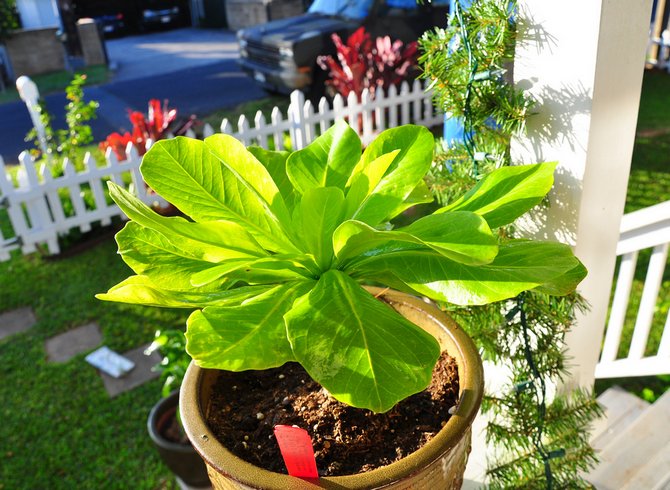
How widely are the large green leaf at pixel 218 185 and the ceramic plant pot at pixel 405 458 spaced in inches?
11.7

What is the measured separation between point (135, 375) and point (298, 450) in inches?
108

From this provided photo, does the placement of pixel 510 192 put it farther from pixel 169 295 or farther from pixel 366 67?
pixel 366 67

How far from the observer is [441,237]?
0.83 metres

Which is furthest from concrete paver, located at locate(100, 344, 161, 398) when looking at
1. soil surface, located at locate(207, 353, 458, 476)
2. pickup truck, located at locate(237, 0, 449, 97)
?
pickup truck, located at locate(237, 0, 449, 97)

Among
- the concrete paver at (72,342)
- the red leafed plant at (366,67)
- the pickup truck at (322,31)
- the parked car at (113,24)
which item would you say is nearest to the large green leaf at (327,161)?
the concrete paver at (72,342)

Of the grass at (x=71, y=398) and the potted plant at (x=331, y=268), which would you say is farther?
the grass at (x=71, y=398)

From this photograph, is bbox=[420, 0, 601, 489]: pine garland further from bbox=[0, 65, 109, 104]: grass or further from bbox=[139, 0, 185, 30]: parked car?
bbox=[139, 0, 185, 30]: parked car

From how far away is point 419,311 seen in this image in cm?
119

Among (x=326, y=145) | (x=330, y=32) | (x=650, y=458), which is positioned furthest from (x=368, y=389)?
(x=330, y=32)

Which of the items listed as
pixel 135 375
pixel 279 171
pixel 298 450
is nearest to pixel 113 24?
pixel 135 375

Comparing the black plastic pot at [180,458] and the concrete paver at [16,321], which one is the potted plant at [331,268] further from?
the concrete paver at [16,321]

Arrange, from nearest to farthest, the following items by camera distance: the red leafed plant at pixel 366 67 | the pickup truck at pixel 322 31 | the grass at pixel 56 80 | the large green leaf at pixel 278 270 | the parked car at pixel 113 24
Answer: the large green leaf at pixel 278 270, the red leafed plant at pixel 366 67, the pickup truck at pixel 322 31, the grass at pixel 56 80, the parked car at pixel 113 24

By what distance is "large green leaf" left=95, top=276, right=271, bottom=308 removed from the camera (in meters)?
0.89

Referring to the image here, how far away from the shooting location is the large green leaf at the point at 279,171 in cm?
115
